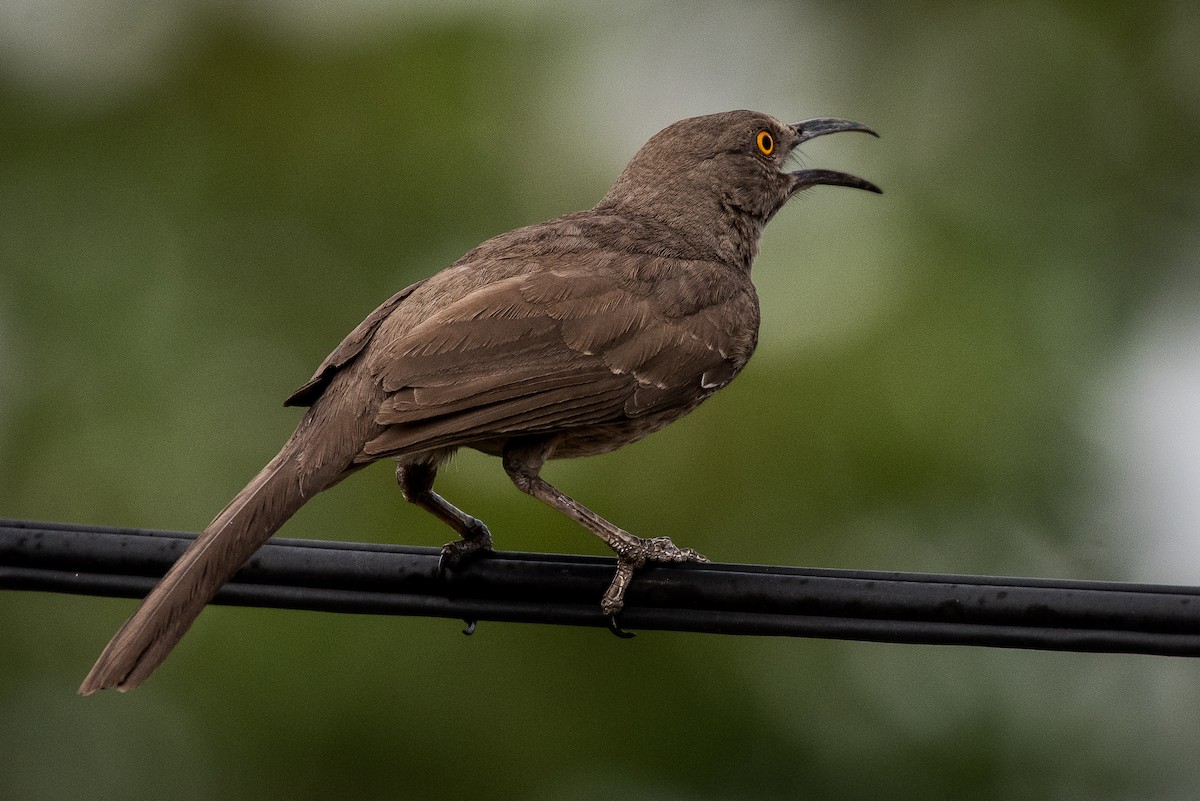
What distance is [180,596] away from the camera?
3.86m

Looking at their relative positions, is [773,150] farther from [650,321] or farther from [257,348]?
[257,348]

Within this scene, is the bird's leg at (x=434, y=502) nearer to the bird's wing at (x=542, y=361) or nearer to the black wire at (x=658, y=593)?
the bird's wing at (x=542, y=361)

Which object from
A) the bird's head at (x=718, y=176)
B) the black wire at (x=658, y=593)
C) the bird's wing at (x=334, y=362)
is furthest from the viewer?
the bird's head at (x=718, y=176)

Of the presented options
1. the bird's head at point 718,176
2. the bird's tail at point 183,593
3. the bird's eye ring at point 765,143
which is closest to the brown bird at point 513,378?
the bird's tail at point 183,593

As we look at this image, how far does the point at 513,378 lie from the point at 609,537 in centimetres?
58

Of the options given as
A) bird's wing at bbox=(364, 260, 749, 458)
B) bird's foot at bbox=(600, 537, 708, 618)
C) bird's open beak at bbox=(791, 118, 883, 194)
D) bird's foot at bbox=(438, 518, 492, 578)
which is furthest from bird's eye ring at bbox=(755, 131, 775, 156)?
bird's foot at bbox=(600, 537, 708, 618)

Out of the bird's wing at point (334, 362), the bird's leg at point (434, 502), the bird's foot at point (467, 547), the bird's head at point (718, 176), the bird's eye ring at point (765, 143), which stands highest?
the bird's eye ring at point (765, 143)

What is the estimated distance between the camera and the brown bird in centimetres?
406

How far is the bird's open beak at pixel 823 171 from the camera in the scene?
6332mm

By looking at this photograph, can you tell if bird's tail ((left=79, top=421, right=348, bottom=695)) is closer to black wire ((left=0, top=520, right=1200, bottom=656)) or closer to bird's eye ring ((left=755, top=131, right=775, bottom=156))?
black wire ((left=0, top=520, right=1200, bottom=656))

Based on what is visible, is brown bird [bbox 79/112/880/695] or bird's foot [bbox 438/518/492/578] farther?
brown bird [bbox 79/112/880/695]

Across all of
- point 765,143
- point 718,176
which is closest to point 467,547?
point 718,176

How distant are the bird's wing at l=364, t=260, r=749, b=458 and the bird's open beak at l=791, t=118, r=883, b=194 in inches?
53.2

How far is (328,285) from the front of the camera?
650cm
